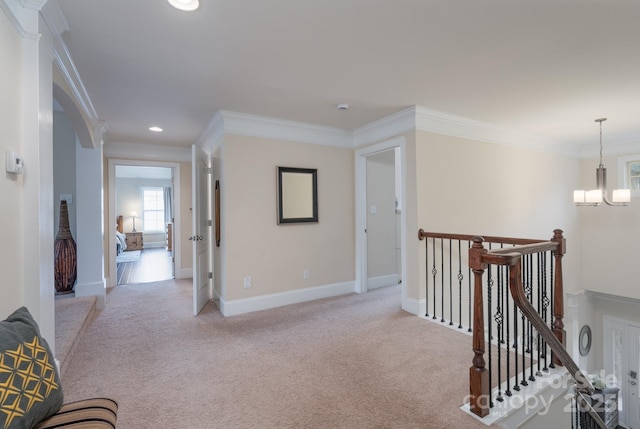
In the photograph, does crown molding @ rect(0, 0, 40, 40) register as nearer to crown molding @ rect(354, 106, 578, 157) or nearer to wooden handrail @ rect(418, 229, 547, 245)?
crown molding @ rect(354, 106, 578, 157)

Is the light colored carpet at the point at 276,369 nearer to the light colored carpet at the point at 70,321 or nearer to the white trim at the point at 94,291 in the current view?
the light colored carpet at the point at 70,321

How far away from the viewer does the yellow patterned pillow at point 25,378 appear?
38.5 inches

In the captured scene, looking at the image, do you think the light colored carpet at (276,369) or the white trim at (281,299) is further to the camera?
the white trim at (281,299)

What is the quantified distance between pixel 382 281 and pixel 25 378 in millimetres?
4189

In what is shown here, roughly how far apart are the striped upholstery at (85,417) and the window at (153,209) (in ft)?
33.5

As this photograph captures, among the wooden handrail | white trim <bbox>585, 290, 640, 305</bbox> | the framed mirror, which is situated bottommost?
white trim <bbox>585, 290, 640, 305</bbox>

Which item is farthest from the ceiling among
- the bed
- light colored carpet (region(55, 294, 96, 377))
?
the bed

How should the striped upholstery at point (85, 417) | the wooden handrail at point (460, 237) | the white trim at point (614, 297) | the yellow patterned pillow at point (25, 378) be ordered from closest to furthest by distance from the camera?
the yellow patterned pillow at point (25, 378) → the striped upholstery at point (85, 417) → the wooden handrail at point (460, 237) → the white trim at point (614, 297)

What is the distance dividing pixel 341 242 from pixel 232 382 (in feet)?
8.13

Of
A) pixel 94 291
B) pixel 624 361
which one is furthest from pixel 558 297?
pixel 624 361

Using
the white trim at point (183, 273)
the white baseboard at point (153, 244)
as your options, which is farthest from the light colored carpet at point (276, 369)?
the white baseboard at point (153, 244)

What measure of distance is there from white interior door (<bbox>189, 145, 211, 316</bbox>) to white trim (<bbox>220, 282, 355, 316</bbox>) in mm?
363

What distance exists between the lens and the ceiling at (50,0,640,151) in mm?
1766

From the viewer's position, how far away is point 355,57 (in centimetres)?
228
